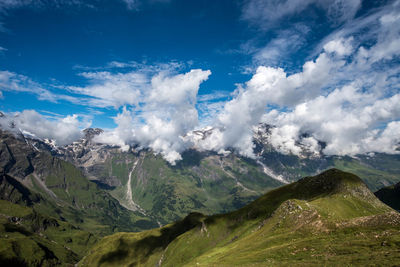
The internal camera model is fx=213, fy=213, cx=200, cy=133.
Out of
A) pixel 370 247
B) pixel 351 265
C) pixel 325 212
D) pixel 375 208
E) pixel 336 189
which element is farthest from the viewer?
pixel 336 189

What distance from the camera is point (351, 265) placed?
37594 millimetres

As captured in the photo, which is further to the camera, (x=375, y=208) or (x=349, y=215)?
(x=375, y=208)

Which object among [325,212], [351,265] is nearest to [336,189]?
[325,212]

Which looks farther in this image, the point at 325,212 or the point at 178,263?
the point at 178,263

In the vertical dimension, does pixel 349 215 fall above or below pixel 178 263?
above

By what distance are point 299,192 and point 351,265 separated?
476 ft

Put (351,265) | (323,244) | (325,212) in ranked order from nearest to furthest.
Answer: (351,265), (323,244), (325,212)

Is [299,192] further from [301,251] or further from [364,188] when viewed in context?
[301,251]

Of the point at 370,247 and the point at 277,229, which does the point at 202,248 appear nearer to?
the point at 277,229

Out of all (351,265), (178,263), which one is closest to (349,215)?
(351,265)

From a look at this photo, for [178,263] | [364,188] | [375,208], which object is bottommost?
[178,263]

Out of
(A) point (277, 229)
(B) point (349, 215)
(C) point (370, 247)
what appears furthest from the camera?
(B) point (349, 215)

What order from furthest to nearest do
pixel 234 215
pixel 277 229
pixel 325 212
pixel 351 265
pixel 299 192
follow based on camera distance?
pixel 234 215, pixel 299 192, pixel 325 212, pixel 277 229, pixel 351 265

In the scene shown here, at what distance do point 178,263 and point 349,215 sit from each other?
13368cm
